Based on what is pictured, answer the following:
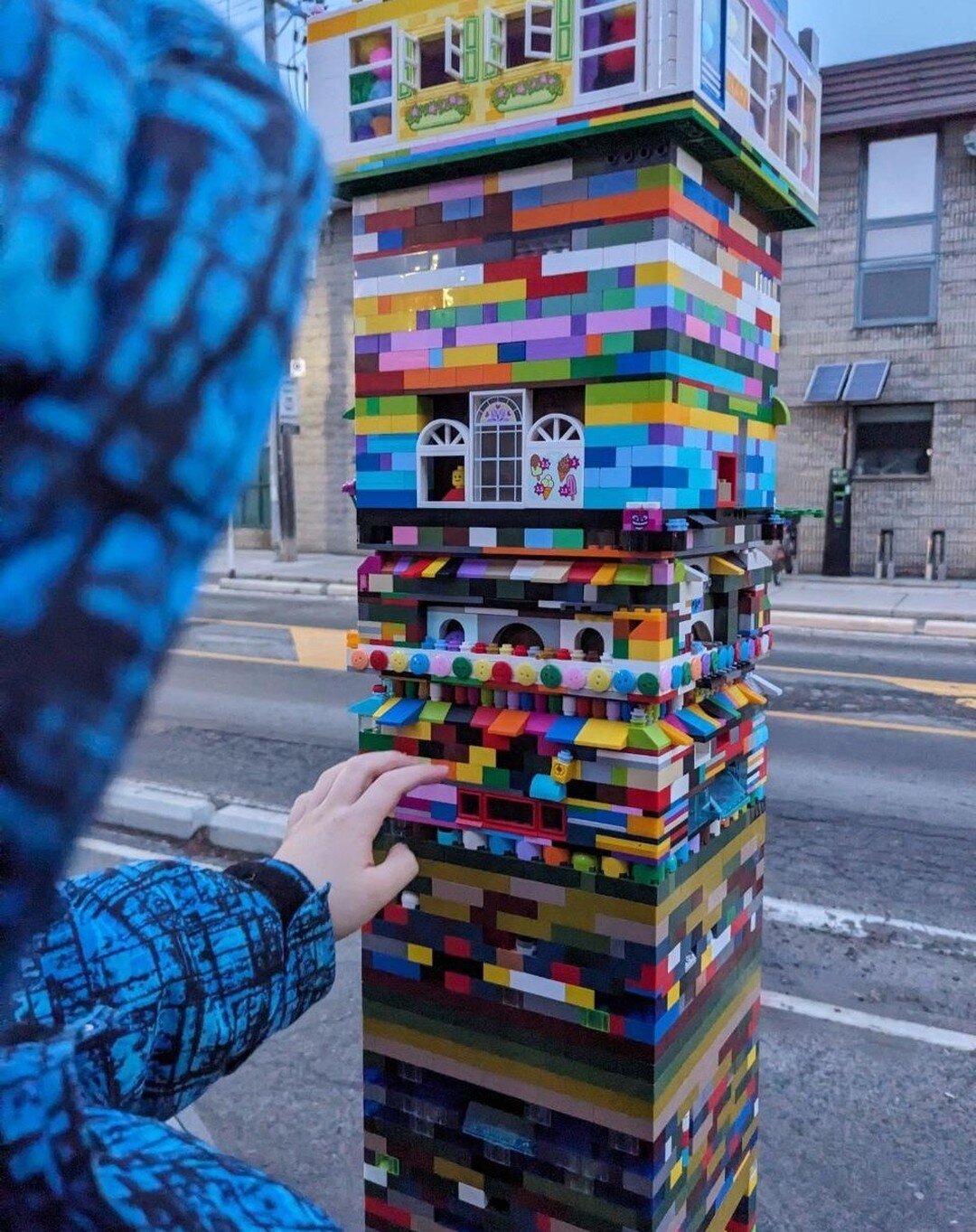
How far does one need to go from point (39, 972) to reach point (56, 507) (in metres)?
0.54

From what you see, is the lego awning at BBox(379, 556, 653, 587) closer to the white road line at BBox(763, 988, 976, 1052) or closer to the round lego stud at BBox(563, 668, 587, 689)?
the round lego stud at BBox(563, 668, 587, 689)

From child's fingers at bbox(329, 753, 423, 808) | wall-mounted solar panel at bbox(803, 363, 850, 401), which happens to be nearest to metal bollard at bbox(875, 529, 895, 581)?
wall-mounted solar panel at bbox(803, 363, 850, 401)

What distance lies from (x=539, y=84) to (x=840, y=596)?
12.9m

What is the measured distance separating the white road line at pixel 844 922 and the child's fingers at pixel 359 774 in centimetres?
317

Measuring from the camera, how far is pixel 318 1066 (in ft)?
10.8

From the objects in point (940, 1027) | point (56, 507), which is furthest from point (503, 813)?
point (940, 1027)

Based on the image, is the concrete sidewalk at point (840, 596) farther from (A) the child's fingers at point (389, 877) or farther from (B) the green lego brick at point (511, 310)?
(A) the child's fingers at point (389, 877)

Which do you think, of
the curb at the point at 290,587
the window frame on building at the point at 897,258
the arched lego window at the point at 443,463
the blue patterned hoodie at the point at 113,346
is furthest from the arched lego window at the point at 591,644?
the window frame on building at the point at 897,258

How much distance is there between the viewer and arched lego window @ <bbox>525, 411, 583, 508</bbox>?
181 cm

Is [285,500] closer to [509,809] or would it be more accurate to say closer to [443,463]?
[443,463]

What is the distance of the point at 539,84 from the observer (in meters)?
1.73

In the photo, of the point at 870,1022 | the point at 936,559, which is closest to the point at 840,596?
the point at 936,559

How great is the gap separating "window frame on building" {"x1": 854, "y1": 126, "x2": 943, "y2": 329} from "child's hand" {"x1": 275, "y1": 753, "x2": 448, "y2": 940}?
15.9 metres

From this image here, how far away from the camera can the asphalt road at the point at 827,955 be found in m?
2.78
